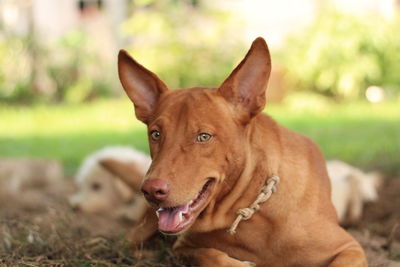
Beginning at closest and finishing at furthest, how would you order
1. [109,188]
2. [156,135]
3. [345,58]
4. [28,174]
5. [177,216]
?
[177,216]
[156,135]
[109,188]
[28,174]
[345,58]

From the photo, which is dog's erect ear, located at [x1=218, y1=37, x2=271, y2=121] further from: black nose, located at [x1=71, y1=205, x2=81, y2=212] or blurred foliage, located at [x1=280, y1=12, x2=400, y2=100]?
blurred foliage, located at [x1=280, y1=12, x2=400, y2=100]

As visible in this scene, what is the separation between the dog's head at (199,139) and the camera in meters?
3.26

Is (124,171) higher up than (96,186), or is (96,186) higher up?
(124,171)

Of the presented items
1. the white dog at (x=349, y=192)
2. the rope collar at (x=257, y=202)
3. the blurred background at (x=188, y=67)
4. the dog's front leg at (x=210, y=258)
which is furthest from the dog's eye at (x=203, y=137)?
the blurred background at (x=188, y=67)

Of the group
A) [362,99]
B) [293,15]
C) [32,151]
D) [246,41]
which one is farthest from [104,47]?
[32,151]

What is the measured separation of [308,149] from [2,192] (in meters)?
3.55

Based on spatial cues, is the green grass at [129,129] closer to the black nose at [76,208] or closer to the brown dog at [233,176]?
the black nose at [76,208]

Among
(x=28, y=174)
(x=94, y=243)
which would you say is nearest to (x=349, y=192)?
(x=94, y=243)

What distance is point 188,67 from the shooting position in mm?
14930

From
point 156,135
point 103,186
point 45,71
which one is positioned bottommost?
point 45,71

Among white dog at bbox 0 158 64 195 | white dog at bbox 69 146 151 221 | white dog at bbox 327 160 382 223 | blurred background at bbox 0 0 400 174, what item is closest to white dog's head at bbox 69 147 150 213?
white dog at bbox 69 146 151 221

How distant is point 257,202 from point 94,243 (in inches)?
49.1

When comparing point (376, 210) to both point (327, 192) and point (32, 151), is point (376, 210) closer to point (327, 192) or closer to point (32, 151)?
point (327, 192)

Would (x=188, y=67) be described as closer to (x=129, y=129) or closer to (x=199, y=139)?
(x=129, y=129)
